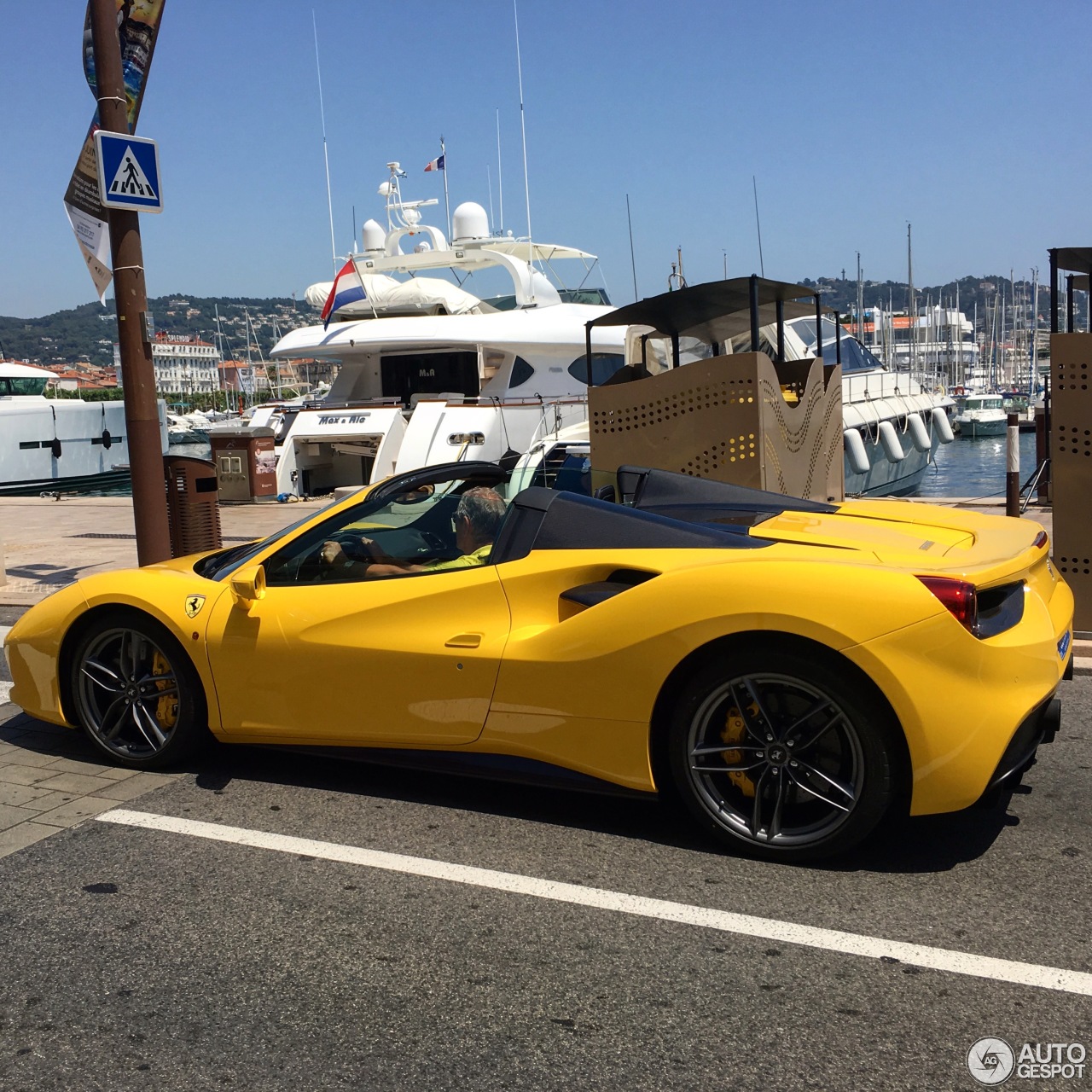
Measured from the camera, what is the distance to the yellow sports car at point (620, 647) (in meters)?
3.46

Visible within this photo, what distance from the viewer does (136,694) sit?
4.82 meters

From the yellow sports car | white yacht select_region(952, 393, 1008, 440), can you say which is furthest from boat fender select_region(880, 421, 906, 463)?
white yacht select_region(952, 393, 1008, 440)

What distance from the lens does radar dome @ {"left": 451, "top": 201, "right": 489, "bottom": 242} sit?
1027 inches

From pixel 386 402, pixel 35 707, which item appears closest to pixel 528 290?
pixel 386 402

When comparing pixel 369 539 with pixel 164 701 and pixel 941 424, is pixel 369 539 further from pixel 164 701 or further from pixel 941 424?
pixel 941 424

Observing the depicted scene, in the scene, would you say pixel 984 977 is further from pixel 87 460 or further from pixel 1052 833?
pixel 87 460

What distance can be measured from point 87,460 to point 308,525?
89.8 feet

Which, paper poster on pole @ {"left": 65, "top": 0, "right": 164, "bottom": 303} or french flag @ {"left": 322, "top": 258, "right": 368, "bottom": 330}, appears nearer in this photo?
paper poster on pole @ {"left": 65, "top": 0, "right": 164, "bottom": 303}

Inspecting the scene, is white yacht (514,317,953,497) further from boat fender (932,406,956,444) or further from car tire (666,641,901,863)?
car tire (666,641,901,863)

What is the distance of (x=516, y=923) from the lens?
10.9 feet

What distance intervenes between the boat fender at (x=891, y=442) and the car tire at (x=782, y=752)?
1886 cm

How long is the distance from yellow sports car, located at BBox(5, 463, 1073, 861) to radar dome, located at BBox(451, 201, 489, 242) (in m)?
22.2

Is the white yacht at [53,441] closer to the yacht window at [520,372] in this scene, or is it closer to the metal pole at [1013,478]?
the yacht window at [520,372]

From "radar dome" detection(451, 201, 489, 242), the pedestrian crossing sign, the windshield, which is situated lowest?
the windshield
